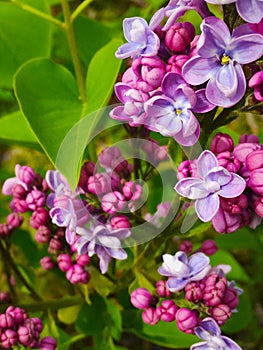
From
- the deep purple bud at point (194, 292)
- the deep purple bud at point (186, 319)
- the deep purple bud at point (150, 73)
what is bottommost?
the deep purple bud at point (186, 319)

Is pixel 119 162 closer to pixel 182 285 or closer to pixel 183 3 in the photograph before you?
pixel 182 285

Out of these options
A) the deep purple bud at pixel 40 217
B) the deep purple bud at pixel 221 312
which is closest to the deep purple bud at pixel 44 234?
the deep purple bud at pixel 40 217

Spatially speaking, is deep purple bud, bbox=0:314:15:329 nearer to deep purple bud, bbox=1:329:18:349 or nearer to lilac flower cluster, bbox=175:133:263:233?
deep purple bud, bbox=1:329:18:349

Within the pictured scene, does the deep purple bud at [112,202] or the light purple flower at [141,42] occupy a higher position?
the light purple flower at [141,42]

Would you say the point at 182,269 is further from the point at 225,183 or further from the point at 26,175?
the point at 26,175

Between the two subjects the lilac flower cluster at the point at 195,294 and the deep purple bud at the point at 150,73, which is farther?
the lilac flower cluster at the point at 195,294

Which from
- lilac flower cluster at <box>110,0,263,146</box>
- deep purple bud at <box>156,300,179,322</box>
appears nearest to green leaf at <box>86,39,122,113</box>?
lilac flower cluster at <box>110,0,263,146</box>

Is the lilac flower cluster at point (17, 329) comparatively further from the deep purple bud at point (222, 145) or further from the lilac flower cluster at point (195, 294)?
the deep purple bud at point (222, 145)
